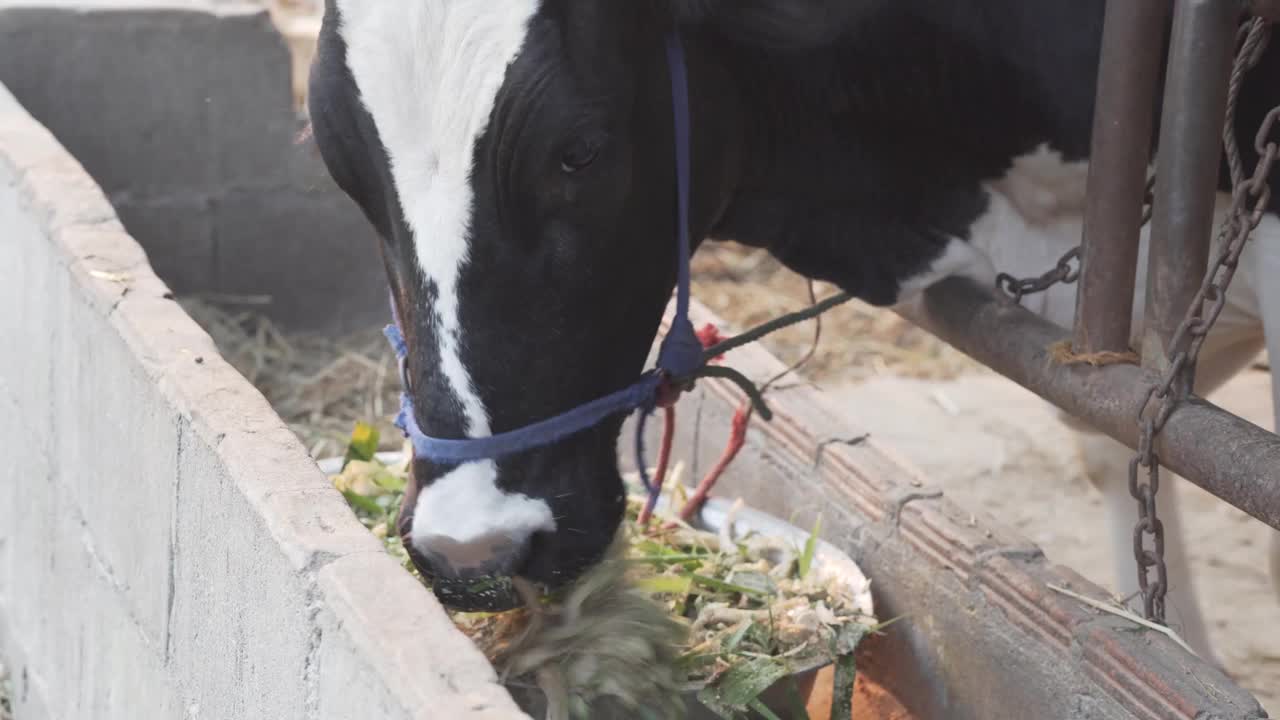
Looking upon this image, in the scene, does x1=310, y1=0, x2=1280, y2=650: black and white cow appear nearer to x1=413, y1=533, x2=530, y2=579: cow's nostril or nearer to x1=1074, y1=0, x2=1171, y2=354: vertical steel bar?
x1=413, y1=533, x2=530, y2=579: cow's nostril

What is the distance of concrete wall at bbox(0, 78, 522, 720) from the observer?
1.47m

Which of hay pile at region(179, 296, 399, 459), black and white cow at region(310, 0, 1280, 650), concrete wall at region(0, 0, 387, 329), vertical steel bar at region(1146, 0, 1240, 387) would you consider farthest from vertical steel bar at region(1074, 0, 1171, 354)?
concrete wall at region(0, 0, 387, 329)

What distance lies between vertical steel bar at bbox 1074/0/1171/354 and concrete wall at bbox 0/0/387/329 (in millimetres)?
A: 2567

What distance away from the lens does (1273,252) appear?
2.14 m

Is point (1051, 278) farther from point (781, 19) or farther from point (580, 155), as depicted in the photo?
point (580, 155)

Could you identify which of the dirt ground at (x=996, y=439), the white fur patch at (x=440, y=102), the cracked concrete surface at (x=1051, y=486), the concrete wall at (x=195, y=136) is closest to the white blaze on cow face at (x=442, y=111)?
the white fur patch at (x=440, y=102)

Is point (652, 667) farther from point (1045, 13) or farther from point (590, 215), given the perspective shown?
point (1045, 13)

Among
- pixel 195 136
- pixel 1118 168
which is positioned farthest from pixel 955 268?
pixel 195 136

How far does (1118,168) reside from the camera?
1972 mm

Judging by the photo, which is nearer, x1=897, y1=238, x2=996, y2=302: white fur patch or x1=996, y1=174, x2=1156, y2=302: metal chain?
x1=996, y1=174, x2=1156, y2=302: metal chain

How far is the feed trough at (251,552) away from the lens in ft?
5.09

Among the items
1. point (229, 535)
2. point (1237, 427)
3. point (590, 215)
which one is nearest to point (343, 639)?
point (229, 535)

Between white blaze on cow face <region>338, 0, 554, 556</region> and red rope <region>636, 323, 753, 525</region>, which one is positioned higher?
white blaze on cow face <region>338, 0, 554, 556</region>

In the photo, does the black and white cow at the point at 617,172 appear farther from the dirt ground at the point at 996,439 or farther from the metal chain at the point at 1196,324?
the dirt ground at the point at 996,439
